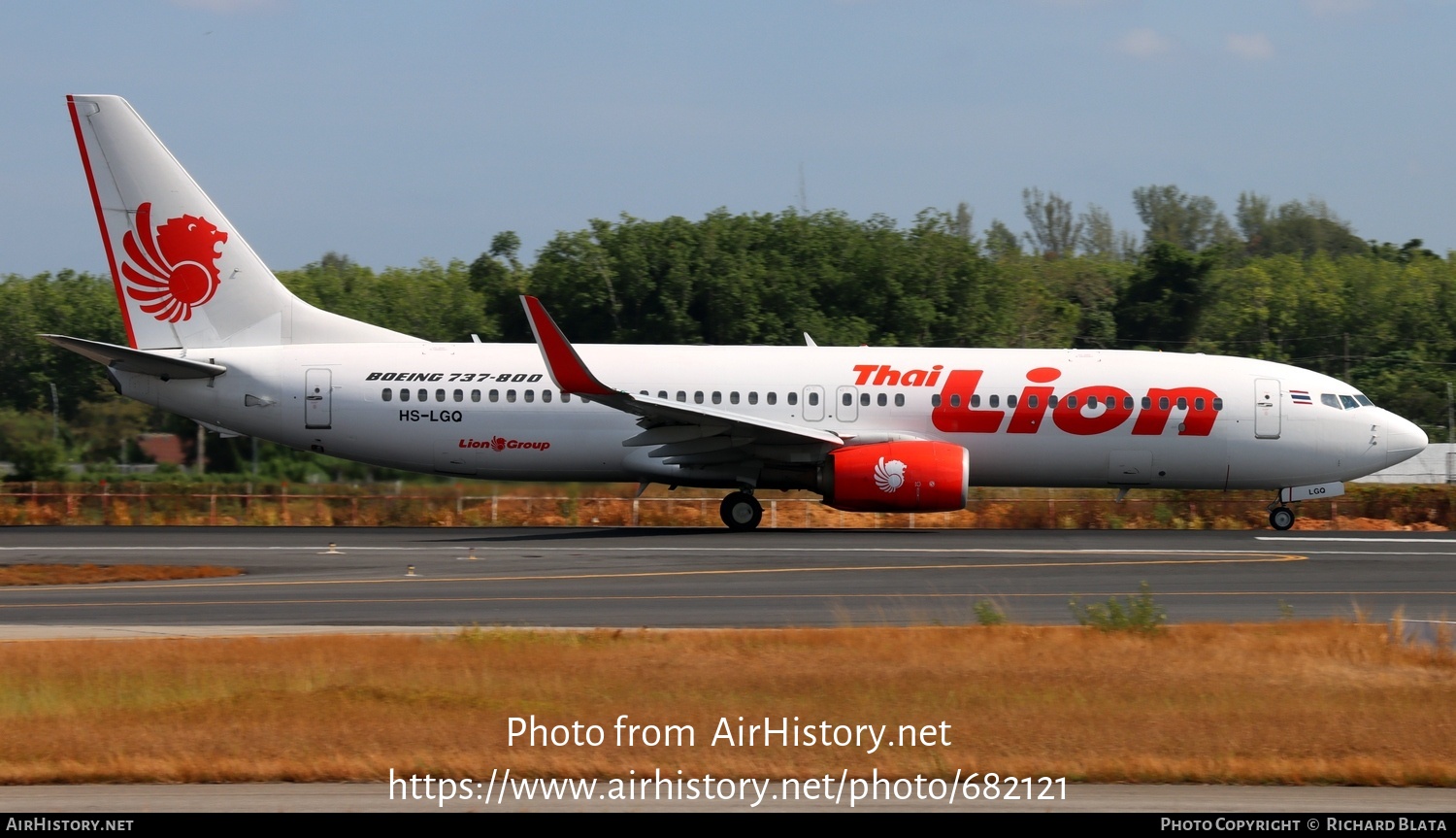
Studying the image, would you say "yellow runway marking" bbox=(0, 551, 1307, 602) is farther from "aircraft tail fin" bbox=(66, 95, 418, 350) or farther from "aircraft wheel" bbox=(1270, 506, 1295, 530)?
"aircraft tail fin" bbox=(66, 95, 418, 350)

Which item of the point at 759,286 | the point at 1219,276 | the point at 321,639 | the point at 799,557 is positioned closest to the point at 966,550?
the point at 799,557

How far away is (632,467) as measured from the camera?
29.2m

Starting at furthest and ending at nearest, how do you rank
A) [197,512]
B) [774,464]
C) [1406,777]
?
[197,512] < [774,464] < [1406,777]

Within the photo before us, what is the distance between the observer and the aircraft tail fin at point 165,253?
1182 inches

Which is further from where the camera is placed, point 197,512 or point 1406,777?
point 197,512

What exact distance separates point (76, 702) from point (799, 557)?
13.9 meters

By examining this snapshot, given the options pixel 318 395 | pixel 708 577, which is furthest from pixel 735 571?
pixel 318 395

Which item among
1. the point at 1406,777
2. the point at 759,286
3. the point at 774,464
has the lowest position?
the point at 1406,777

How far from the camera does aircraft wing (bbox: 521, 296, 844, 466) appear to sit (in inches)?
1025

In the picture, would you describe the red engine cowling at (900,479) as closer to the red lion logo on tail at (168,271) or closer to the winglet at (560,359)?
the winglet at (560,359)

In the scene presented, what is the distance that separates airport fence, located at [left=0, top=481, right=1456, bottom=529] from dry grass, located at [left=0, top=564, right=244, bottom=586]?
326 inches

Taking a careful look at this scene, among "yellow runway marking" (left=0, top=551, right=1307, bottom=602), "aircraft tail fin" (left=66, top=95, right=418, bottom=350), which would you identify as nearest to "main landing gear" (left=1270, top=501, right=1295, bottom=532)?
"yellow runway marking" (left=0, top=551, right=1307, bottom=602)

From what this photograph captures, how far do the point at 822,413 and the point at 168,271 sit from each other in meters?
13.1

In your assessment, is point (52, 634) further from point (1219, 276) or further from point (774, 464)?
point (1219, 276)
